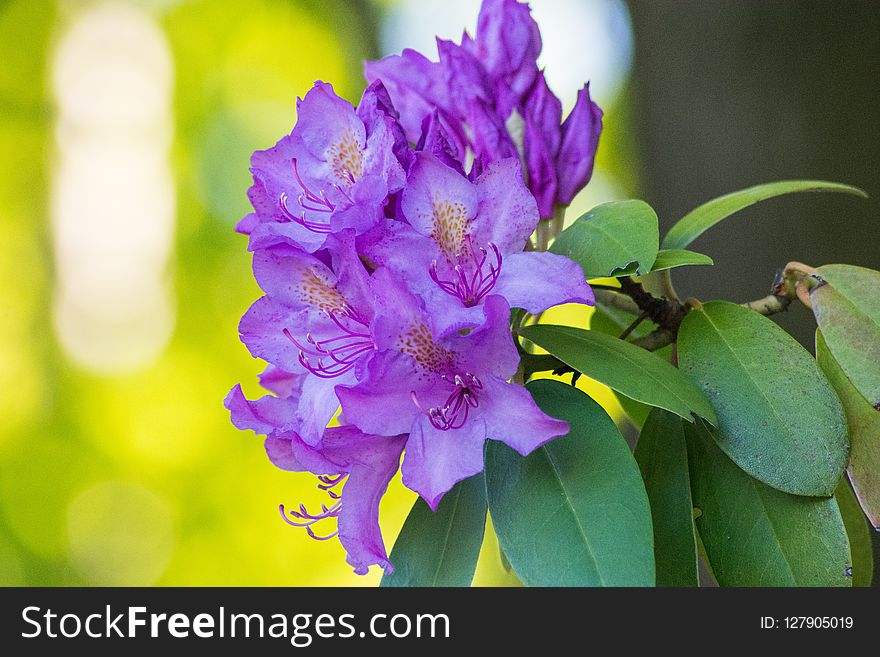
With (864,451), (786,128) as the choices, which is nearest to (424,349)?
(864,451)

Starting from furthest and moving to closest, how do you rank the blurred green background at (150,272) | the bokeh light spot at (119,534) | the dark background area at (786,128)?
1. the bokeh light spot at (119,534)
2. the blurred green background at (150,272)
3. the dark background area at (786,128)

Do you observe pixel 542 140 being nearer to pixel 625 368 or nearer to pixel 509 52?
pixel 509 52

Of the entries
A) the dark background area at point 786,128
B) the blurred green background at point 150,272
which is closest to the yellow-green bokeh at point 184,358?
the blurred green background at point 150,272

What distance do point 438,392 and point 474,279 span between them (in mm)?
97

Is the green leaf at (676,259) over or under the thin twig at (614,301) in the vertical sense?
over

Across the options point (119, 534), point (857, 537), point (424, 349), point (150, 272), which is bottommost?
point (119, 534)

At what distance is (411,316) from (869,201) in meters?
→ 1.02

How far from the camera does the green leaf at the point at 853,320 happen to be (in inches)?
25.9

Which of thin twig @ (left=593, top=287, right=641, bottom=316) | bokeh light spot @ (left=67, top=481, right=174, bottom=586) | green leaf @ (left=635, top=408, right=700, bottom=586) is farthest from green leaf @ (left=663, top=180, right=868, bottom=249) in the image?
bokeh light spot @ (left=67, top=481, right=174, bottom=586)

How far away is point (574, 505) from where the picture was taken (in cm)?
57

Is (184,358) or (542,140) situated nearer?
(542,140)

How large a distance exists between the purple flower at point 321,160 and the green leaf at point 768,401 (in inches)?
12.0

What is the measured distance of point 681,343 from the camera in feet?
2.30

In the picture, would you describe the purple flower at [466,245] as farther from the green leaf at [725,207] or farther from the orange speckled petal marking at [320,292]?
the green leaf at [725,207]
